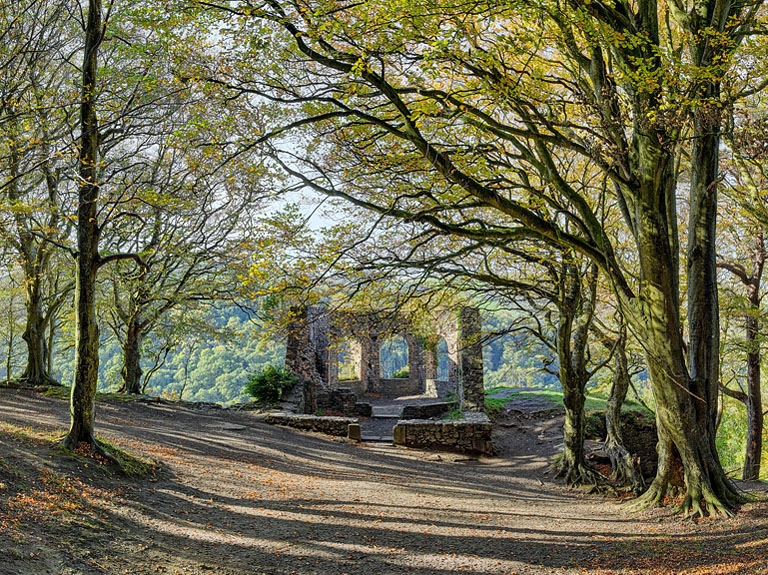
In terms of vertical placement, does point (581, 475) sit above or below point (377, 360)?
below

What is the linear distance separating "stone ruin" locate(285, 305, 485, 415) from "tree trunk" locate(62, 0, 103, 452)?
463 cm

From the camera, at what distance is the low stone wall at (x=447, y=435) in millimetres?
15453

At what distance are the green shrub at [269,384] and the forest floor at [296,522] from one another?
25.9 ft

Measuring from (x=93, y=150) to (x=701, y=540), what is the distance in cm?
876

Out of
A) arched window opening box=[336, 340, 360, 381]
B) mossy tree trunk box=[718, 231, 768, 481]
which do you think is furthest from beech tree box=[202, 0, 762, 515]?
arched window opening box=[336, 340, 360, 381]

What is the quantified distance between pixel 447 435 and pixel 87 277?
10424 mm

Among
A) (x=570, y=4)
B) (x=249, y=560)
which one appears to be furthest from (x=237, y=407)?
(x=570, y=4)

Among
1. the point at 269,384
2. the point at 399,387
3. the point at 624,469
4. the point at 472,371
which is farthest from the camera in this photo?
the point at 399,387

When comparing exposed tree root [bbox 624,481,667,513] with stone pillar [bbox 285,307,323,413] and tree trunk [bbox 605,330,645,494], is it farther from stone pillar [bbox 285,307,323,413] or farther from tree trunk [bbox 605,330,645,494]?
stone pillar [bbox 285,307,323,413]

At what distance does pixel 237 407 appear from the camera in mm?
18656

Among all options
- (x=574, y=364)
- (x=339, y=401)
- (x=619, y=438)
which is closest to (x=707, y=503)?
(x=574, y=364)

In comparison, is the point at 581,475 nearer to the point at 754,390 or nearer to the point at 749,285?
the point at 754,390

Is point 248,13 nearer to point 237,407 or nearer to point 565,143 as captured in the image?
point 565,143

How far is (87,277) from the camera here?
25.2ft
